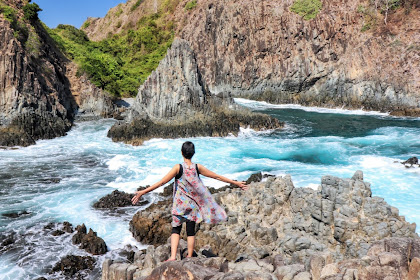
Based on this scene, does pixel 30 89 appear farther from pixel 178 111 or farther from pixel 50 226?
pixel 50 226

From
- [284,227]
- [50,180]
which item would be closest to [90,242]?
[284,227]

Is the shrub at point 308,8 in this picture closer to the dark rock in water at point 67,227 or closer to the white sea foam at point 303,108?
the white sea foam at point 303,108

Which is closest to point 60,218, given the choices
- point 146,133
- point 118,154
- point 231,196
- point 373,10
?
point 231,196

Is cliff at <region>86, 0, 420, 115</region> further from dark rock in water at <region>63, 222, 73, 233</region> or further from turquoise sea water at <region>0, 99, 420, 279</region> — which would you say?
dark rock in water at <region>63, 222, 73, 233</region>

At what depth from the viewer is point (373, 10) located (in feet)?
174

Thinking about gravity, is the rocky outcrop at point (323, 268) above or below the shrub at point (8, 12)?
below

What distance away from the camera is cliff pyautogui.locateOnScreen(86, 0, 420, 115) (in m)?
46.8

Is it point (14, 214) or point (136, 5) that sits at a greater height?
point (136, 5)

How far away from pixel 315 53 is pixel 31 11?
44402 mm

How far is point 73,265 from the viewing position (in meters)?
11.4

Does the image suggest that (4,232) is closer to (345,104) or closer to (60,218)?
(60,218)

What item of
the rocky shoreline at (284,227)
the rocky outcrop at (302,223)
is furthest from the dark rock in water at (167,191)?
the rocky outcrop at (302,223)

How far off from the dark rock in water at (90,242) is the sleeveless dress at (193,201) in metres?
7.93

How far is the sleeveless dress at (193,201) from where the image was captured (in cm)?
573
